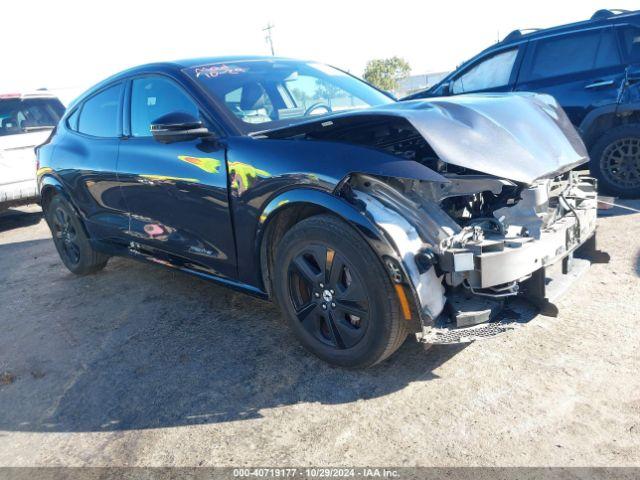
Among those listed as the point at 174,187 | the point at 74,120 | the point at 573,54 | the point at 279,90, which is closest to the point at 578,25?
the point at 573,54

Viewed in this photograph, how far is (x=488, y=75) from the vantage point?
6.36 meters

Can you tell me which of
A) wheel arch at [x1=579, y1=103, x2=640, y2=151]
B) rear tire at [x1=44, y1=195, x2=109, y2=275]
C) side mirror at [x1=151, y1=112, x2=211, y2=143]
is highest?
side mirror at [x1=151, y1=112, x2=211, y2=143]

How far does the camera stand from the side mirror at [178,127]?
118 inches

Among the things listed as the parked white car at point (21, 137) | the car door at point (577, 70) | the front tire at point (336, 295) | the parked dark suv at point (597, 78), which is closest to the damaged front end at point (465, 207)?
the front tire at point (336, 295)

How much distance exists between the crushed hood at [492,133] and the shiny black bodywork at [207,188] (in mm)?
202

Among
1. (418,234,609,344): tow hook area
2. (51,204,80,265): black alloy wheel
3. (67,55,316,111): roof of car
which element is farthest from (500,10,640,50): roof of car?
(51,204,80,265): black alloy wheel

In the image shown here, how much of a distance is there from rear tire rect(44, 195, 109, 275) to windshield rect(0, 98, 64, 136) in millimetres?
3579

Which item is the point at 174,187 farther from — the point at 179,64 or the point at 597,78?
the point at 597,78

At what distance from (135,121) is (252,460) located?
8.75 ft

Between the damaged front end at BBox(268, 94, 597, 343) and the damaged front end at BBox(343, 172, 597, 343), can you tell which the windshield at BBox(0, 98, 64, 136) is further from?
the damaged front end at BBox(343, 172, 597, 343)

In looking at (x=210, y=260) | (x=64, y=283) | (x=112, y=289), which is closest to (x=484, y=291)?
(x=210, y=260)

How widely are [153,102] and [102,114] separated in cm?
85

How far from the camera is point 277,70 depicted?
386cm

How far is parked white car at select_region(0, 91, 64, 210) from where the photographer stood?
7691 millimetres
